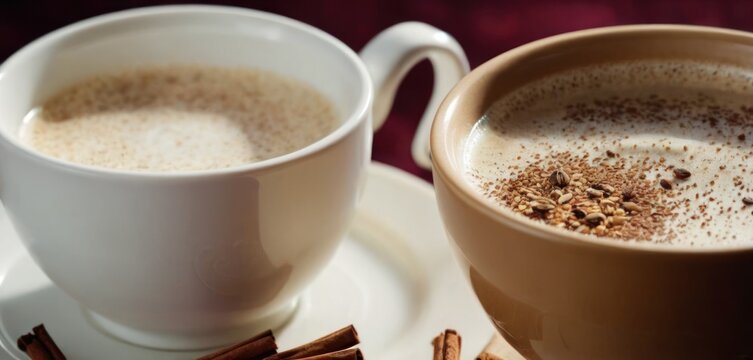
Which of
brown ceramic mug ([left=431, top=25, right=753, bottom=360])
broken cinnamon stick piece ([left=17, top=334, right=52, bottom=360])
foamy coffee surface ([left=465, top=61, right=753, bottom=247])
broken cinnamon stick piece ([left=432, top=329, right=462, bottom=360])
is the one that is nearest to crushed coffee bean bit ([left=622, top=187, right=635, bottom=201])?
foamy coffee surface ([left=465, top=61, right=753, bottom=247])

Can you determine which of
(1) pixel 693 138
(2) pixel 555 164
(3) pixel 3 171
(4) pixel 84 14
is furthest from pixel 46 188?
(4) pixel 84 14

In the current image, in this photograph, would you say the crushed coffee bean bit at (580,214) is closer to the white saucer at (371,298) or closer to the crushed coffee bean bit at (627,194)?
the crushed coffee bean bit at (627,194)

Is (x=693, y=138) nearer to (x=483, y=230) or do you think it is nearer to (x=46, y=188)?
(x=483, y=230)

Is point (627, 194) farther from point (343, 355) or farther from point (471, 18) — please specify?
point (471, 18)

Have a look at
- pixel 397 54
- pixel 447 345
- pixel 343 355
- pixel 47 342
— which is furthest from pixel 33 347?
pixel 397 54

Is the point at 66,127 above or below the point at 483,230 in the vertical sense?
below

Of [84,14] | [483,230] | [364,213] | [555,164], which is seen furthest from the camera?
[84,14]
